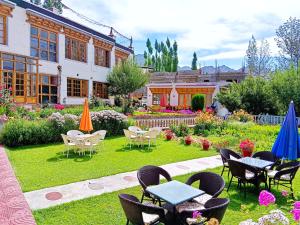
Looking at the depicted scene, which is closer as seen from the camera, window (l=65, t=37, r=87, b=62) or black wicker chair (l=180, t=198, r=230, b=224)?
black wicker chair (l=180, t=198, r=230, b=224)

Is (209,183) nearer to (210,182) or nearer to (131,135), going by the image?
(210,182)

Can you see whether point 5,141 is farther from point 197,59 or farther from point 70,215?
point 197,59

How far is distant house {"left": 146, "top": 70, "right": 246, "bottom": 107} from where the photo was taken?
34438 mm

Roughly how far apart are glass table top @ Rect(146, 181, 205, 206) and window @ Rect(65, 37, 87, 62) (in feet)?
75.2

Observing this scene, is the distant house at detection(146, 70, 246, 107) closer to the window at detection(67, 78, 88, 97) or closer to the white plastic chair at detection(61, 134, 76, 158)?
the window at detection(67, 78, 88, 97)

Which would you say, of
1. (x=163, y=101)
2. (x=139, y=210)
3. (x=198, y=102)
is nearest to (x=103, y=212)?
(x=139, y=210)

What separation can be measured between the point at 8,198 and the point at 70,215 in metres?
1.66

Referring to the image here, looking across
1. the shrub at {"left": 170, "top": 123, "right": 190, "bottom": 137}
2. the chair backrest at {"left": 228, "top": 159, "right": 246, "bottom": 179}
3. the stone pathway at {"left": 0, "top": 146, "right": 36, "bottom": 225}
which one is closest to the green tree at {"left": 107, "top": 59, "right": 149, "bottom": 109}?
the shrub at {"left": 170, "top": 123, "right": 190, "bottom": 137}

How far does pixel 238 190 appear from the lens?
24.0 feet

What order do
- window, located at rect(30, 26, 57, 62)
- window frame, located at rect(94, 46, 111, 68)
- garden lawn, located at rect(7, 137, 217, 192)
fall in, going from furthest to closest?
window frame, located at rect(94, 46, 111, 68) → window, located at rect(30, 26, 57, 62) → garden lawn, located at rect(7, 137, 217, 192)

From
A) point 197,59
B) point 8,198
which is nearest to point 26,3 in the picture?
point 8,198

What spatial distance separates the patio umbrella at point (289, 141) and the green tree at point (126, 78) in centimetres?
2038

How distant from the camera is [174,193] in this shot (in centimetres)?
460

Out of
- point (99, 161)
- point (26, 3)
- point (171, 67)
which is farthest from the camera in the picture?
point (171, 67)
